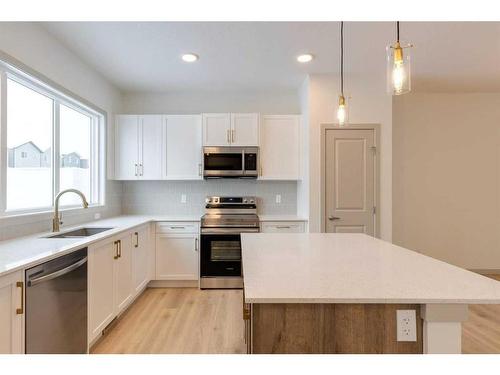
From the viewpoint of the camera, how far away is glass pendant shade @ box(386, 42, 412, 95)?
141cm

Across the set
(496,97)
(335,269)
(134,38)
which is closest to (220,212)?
(134,38)

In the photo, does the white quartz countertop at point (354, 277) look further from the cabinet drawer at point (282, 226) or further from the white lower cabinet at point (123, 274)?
the cabinet drawer at point (282, 226)

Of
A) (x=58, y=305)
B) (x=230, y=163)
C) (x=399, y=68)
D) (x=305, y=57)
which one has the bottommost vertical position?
(x=58, y=305)

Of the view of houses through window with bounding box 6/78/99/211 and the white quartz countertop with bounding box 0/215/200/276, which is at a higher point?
the view of houses through window with bounding box 6/78/99/211

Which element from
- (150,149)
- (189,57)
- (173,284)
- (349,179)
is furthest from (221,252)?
(189,57)

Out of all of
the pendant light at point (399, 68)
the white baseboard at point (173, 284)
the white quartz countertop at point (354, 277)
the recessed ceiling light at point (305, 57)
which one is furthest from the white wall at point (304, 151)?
the pendant light at point (399, 68)

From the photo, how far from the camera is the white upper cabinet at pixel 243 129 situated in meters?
3.90

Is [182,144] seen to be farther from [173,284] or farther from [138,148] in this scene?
[173,284]

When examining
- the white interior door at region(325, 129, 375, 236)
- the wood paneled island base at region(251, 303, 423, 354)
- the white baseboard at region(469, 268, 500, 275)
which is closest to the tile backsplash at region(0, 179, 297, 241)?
the white interior door at region(325, 129, 375, 236)

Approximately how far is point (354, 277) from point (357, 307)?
14cm

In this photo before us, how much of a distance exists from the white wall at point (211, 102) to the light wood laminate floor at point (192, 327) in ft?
8.16

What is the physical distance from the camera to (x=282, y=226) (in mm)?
3688

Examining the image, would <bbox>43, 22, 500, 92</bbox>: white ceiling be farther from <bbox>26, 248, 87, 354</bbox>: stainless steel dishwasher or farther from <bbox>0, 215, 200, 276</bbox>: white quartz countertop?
<bbox>26, 248, 87, 354</bbox>: stainless steel dishwasher

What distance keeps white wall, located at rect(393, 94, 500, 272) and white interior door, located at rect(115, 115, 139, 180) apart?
138 inches
